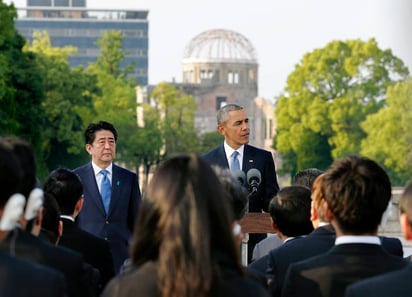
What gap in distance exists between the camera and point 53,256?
6.45 metres

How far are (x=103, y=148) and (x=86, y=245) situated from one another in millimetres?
3328

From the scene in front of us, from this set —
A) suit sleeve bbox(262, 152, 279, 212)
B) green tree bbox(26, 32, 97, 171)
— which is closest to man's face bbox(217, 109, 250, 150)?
suit sleeve bbox(262, 152, 279, 212)

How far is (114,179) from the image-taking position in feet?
39.0

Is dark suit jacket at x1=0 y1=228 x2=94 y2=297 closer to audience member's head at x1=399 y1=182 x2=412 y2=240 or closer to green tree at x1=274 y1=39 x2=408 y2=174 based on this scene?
audience member's head at x1=399 y1=182 x2=412 y2=240

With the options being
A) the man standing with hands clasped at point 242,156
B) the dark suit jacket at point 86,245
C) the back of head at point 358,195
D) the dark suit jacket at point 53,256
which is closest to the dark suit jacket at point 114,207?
the man standing with hands clasped at point 242,156

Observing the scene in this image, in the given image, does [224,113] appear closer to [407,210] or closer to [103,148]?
[103,148]

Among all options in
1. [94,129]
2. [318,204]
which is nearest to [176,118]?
[94,129]

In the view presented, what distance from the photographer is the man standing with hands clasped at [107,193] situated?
38.6 feet

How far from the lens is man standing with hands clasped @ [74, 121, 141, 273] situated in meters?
11.8

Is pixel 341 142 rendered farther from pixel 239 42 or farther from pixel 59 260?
pixel 239 42

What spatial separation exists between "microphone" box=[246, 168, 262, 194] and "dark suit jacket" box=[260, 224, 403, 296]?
13.3ft

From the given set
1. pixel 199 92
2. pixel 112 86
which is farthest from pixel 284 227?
pixel 199 92

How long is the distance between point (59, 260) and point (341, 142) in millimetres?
64897

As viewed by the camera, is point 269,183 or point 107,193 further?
point 269,183
